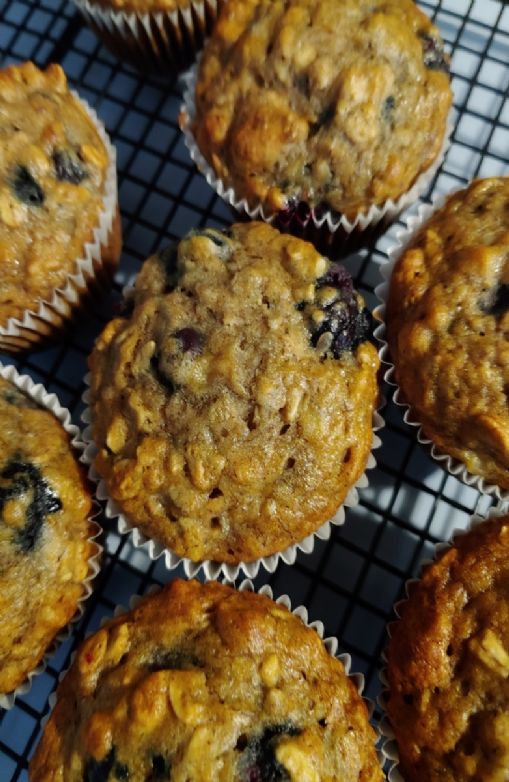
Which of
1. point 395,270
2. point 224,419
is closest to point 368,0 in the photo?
point 395,270

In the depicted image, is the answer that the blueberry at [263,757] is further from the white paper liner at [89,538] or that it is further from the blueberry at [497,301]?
A: the blueberry at [497,301]

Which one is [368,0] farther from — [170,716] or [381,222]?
[170,716]

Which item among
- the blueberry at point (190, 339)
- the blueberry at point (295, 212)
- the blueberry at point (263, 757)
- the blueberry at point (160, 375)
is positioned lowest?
the blueberry at point (263, 757)

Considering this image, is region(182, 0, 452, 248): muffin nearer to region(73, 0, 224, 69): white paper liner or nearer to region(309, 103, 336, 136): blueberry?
region(309, 103, 336, 136): blueberry

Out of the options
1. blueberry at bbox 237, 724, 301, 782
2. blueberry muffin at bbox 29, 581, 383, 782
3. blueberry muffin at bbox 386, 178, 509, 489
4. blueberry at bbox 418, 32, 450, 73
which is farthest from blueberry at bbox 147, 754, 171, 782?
blueberry at bbox 418, 32, 450, 73

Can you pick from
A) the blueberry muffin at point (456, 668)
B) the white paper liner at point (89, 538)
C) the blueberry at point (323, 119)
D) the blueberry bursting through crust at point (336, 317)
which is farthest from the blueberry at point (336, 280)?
the white paper liner at point (89, 538)
